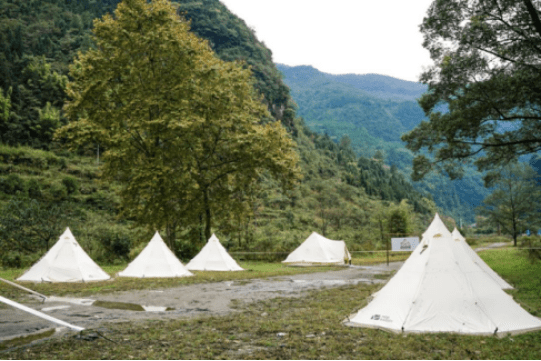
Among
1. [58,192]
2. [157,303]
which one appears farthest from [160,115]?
[58,192]

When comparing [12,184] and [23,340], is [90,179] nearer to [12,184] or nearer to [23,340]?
[12,184]

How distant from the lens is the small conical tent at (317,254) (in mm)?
A: 30000

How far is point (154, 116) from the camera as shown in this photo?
23516mm

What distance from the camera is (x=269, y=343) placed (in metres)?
6.81

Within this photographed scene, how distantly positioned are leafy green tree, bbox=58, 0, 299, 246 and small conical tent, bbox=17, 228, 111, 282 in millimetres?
5596

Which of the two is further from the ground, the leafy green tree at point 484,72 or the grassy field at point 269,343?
the leafy green tree at point 484,72

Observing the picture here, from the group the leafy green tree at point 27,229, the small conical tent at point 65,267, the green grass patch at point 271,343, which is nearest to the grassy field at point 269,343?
the green grass patch at point 271,343

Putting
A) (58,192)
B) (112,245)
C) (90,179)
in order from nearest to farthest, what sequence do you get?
(112,245) → (58,192) → (90,179)

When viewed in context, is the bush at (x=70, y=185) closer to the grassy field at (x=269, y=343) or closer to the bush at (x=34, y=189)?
the bush at (x=34, y=189)

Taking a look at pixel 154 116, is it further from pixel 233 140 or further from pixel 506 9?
pixel 506 9

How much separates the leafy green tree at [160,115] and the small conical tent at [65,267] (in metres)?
5.60

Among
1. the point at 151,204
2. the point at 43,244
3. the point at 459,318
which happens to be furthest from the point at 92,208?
the point at 459,318

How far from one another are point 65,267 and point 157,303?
7.45m

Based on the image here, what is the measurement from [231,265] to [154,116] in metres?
9.37
